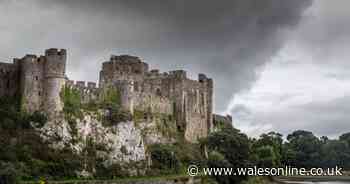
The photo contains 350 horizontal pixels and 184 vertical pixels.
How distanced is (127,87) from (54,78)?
12419 millimetres

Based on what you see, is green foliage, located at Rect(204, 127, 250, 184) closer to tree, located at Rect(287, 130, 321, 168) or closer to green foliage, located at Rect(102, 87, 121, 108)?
green foliage, located at Rect(102, 87, 121, 108)

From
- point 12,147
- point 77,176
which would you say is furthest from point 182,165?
point 12,147

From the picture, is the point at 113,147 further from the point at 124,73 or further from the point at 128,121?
the point at 124,73

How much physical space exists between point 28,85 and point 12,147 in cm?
761

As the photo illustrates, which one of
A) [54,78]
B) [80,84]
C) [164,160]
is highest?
[80,84]

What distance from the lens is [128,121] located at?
64.4 m

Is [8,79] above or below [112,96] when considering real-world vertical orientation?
above

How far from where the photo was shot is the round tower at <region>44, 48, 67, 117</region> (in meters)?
57.0

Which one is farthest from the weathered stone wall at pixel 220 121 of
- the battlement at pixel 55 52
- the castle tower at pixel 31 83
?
the castle tower at pixel 31 83

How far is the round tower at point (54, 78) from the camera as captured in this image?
5703 cm

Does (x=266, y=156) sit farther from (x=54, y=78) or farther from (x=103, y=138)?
(x=54, y=78)

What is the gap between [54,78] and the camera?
57.6 metres

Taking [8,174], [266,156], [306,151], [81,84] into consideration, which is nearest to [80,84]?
[81,84]

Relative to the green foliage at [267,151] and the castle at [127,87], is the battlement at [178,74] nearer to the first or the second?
the castle at [127,87]
